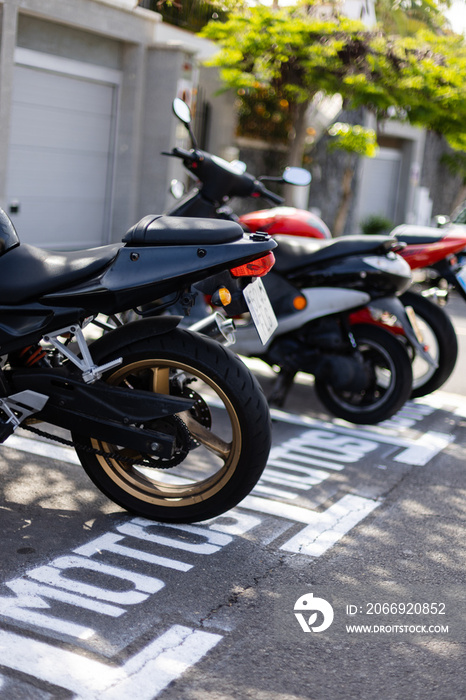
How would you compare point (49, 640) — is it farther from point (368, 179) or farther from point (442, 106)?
point (368, 179)

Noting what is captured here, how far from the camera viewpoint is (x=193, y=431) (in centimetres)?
375

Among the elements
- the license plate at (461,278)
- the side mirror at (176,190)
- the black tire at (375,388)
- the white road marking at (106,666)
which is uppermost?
the side mirror at (176,190)

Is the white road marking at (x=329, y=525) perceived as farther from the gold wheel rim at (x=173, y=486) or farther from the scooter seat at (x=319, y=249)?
the scooter seat at (x=319, y=249)

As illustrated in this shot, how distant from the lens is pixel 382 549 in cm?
378

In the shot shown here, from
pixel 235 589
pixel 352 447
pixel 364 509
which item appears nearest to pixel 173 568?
pixel 235 589

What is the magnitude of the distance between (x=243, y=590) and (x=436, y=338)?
3.41m

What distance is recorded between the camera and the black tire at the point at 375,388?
549 centimetres

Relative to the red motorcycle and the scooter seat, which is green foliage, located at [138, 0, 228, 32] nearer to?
the red motorcycle

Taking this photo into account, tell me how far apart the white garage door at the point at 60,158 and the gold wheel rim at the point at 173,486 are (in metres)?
7.54

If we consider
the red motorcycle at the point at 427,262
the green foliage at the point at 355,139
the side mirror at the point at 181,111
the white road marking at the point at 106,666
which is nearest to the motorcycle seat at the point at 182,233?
the white road marking at the point at 106,666

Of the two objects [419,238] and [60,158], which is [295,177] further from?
[60,158]

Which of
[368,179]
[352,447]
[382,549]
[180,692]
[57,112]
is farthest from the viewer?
[368,179]

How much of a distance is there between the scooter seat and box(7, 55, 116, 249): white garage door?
5891 mm

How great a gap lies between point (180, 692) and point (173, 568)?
0.83 m
